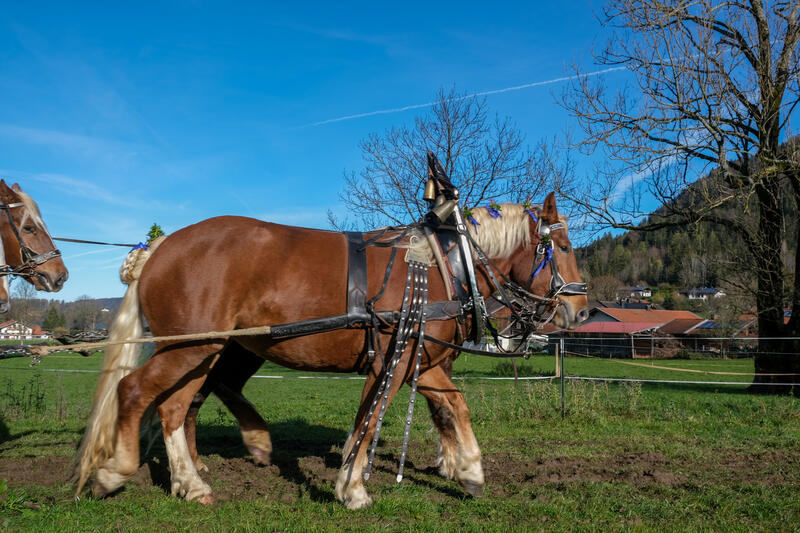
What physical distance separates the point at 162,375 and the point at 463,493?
8.59 ft

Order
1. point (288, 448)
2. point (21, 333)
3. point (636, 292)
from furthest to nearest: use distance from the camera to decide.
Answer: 1. point (636, 292)
2. point (288, 448)
3. point (21, 333)

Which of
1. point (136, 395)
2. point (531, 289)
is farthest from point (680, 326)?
point (136, 395)

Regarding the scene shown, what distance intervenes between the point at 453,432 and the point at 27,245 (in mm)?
4196

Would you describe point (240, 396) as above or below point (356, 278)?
below

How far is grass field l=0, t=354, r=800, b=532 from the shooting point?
3.79 meters

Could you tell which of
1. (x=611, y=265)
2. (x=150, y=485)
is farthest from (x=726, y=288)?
(x=611, y=265)

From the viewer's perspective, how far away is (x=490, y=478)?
16.5 feet

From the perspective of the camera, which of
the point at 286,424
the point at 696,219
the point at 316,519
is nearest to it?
the point at 316,519

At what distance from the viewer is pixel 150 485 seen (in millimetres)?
4691

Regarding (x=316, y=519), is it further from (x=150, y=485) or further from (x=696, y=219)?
(x=696, y=219)

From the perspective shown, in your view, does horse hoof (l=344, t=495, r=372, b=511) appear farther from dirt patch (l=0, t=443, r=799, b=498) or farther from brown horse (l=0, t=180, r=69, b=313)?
brown horse (l=0, t=180, r=69, b=313)

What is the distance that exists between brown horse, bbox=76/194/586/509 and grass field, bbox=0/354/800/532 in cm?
32

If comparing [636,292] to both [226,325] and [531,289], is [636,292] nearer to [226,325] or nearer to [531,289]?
[531,289]

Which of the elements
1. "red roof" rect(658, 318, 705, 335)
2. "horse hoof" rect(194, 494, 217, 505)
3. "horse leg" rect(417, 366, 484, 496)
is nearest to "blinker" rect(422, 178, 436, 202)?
"horse leg" rect(417, 366, 484, 496)
